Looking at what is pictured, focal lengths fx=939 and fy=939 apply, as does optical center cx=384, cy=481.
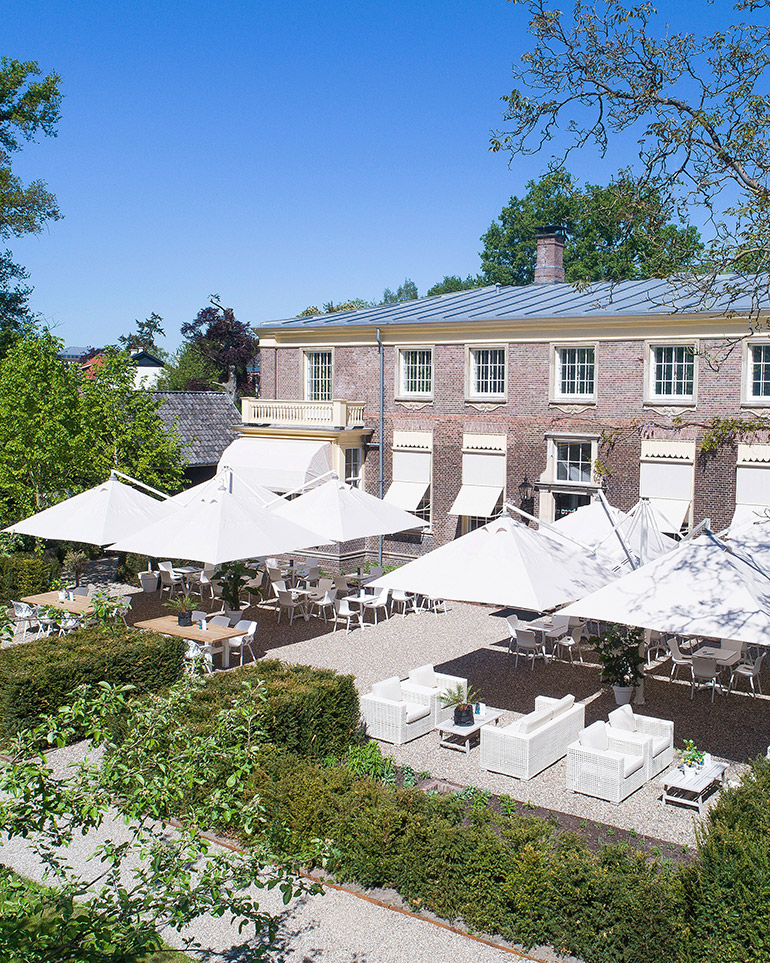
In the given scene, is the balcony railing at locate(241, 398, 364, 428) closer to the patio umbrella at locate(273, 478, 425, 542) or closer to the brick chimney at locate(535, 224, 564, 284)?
the patio umbrella at locate(273, 478, 425, 542)

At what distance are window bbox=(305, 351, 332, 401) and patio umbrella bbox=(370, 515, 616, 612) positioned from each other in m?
16.3

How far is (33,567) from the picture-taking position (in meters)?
22.1

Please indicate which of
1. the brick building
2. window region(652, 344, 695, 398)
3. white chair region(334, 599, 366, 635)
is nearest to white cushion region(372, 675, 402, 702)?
white chair region(334, 599, 366, 635)

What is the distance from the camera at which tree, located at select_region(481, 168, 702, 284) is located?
1178 cm

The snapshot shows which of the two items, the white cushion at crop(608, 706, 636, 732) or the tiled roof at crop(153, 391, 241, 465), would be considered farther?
the tiled roof at crop(153, 391, 241, 465)

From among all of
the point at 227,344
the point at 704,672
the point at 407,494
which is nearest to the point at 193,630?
the point at 704,672

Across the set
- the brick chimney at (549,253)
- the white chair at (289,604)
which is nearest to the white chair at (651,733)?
the white chair at (289,604)

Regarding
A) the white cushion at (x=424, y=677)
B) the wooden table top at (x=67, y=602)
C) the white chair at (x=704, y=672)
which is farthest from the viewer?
the wooden table top at (x=67, y=602)

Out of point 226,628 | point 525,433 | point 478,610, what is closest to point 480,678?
point 226,628

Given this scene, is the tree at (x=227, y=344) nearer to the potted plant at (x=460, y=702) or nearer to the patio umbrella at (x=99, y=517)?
the patio umbrella at (x=99, y=517)

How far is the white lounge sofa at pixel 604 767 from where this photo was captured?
36.1ft

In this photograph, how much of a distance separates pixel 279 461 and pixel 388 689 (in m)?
16.0

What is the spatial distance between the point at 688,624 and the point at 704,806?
214 cm

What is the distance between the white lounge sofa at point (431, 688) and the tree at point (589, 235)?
6.50 metres
